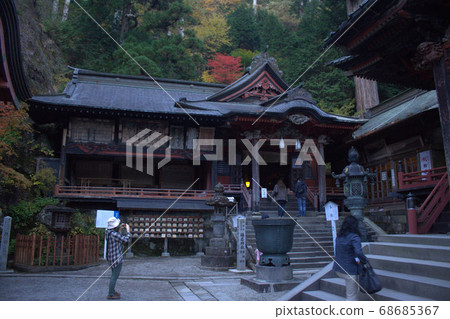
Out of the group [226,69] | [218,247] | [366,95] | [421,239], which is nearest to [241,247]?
[218,247]

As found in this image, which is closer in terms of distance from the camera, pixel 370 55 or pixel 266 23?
pixel 370 55

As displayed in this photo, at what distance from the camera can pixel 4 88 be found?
22.8 ft

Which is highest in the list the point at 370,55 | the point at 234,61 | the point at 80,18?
the point at 80,18

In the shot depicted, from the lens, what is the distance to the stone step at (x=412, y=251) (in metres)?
5.21

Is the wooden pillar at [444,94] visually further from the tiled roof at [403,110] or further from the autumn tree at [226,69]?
the autumn tree at [226,69]

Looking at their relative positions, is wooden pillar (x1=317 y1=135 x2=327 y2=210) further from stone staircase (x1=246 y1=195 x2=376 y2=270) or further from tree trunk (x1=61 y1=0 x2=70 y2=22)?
tree trunk (x1=61 y1=0 x2=70 y2=22)

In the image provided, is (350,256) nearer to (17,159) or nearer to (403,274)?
(403,274)

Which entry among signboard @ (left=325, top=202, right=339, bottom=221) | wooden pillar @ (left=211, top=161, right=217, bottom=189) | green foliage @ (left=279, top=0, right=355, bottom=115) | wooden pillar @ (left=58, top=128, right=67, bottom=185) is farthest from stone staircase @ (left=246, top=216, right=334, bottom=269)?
green foliage @ (left=279, top=0, right=355, bottom=115)

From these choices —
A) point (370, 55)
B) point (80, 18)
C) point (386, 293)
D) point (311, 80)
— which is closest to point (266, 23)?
point (311, 80)

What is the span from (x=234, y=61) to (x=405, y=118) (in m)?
23.2

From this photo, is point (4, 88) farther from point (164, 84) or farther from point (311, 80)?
point (311, 80)

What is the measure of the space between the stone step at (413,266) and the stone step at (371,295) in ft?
1.57

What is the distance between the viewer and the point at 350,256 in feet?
15.2

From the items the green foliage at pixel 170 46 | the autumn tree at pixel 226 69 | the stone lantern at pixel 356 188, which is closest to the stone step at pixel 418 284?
the stone lantern at pixel 356 188
